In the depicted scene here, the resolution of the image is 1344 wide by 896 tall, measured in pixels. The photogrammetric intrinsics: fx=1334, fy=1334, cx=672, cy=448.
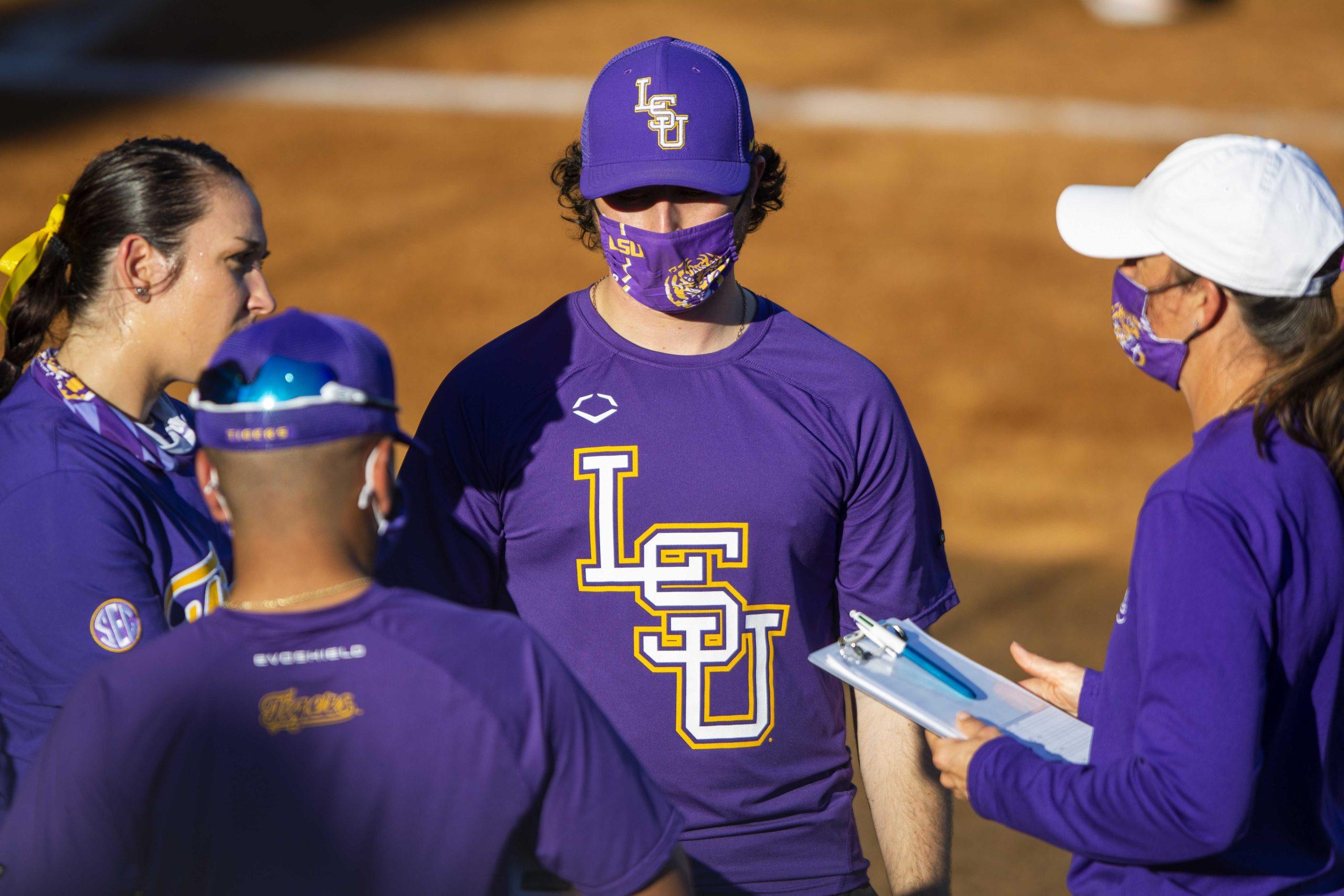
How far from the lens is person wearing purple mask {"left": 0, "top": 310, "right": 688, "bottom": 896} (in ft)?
6.73

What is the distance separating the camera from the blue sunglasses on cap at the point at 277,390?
2133 mm

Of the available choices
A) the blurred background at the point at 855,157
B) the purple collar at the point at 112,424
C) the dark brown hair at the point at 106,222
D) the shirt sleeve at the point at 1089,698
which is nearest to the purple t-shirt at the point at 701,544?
the shirt sleeve at the point at 1089,698

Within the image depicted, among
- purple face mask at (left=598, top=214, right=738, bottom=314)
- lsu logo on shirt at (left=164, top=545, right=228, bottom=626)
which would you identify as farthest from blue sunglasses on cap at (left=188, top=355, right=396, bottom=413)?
purple face mask at (left=598, top=214, right=738, bottom=314)

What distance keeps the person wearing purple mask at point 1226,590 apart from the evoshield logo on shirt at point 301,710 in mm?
1210

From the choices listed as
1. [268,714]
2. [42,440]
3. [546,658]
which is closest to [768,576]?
[546,658]

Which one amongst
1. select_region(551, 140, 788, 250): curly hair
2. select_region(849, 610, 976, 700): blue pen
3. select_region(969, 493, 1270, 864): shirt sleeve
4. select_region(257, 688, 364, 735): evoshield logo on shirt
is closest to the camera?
select_region(257, 688, 364, 735): evoshield logo on shirt

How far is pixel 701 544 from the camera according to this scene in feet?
10.1

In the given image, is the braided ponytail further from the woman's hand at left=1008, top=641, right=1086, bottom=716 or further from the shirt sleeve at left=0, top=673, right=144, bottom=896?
the woman's hand at left=1008, top=641, right=1086, bottom=716

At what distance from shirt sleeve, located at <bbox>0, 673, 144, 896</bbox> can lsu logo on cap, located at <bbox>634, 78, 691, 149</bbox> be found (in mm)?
1751

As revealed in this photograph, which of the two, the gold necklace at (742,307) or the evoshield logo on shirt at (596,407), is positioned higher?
the gold necklace at (742,307)

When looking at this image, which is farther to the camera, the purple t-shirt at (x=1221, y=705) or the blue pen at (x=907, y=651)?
the blue pen at (x=907, y=651)

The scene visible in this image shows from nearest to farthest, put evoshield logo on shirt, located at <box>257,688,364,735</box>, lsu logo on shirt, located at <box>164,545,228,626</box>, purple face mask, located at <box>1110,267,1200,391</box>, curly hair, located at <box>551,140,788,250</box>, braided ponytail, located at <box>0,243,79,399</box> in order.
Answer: evoshield logo on shirt, located at <box>257,688,364,735</box>, purple face mask, located at <box>1110,267,1200,391</box>, lsu logo on shirt, located at <box>164,545,228,626</box>, braided ponytail, located at <box>0,243,79,399</box>, curly hair, located at <box>551,140,788,250</box>

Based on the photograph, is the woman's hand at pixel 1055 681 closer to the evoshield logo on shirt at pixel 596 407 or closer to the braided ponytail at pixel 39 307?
the evoshield logo on shirt at pixel 596 407

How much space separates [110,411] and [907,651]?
1896 mm
